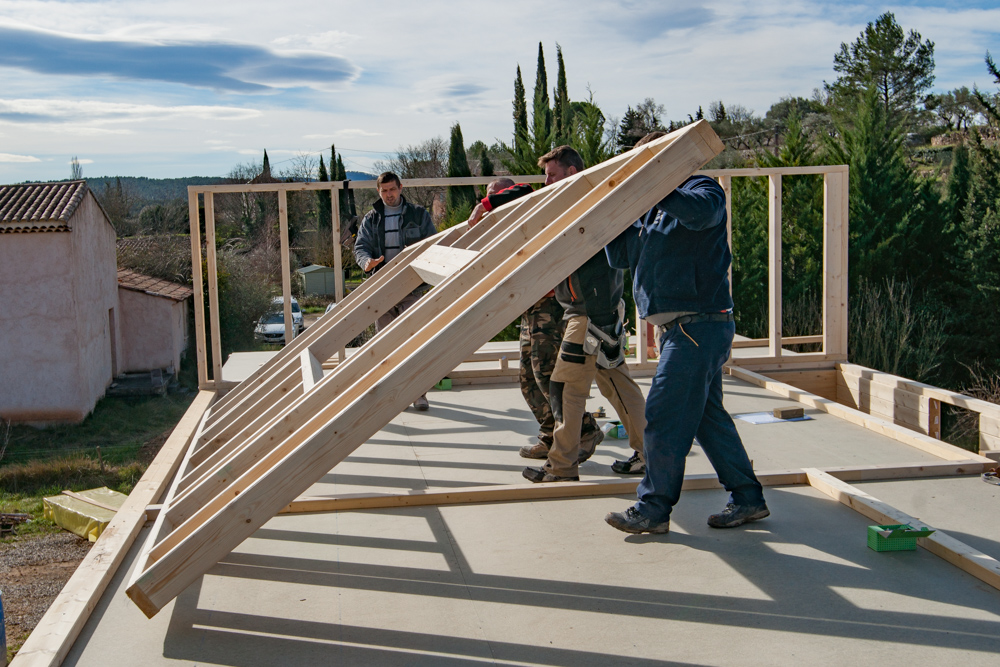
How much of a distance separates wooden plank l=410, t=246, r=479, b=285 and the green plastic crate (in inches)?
73.7

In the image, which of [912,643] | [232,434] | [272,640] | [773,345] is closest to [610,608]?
[912,643]

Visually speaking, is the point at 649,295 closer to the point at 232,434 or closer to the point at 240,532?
A: the point at 240,532

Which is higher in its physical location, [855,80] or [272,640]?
[855,80]

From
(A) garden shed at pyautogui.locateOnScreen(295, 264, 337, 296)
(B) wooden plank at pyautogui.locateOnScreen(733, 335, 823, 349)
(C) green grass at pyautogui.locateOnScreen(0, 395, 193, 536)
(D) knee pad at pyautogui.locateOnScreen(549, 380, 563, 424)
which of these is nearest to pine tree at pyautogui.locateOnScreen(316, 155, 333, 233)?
(A) garden shed at pyautogui.locateOnScreen(295, 264, 337, 296)

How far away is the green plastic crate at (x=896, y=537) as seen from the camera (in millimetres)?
2898

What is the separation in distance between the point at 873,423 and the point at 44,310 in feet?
74.6

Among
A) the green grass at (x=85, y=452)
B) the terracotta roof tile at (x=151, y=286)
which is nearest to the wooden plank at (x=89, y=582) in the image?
the green grass at (x=85, y=452)

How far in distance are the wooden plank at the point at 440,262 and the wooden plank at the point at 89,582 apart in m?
1.66

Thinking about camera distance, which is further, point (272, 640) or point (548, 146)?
point (548, 146)

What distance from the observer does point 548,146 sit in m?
13.2

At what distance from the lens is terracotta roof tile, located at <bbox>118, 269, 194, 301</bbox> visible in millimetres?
27531

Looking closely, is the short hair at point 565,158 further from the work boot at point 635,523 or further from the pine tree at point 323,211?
the pine tree at point 323,211

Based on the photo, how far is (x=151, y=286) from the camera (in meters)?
28.7

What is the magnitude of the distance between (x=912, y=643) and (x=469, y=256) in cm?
216
